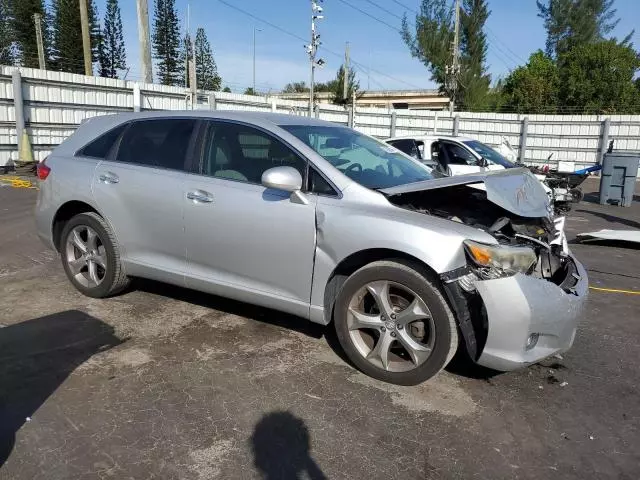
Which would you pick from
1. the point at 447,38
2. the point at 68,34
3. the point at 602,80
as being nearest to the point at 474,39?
the point at 447,38

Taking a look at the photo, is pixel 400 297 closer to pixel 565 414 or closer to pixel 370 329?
pixel 370 329

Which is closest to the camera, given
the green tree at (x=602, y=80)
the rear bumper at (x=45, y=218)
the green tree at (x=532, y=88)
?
the rear bumper at (x=45, y=218)

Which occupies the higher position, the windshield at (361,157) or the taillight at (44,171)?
the windshield at (361,157)

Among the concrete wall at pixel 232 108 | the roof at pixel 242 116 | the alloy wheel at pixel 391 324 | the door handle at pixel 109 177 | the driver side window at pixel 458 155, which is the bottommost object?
the alloy wheel at pixel 391 324

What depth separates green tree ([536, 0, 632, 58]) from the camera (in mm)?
56375

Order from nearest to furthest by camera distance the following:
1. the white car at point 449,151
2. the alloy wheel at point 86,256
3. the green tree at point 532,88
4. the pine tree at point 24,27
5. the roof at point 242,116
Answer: the roof at point 242,116
the alloy wheel at point 86,256
the white car at point 449,151
the green tree at point 532,88
the pine tree at point 24,27

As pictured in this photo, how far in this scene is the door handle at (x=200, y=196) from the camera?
3904mm

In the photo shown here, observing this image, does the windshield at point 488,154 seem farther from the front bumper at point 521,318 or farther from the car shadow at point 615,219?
the front bumper at point 521,318

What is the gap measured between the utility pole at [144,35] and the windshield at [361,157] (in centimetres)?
1285

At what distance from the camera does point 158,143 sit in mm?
4395

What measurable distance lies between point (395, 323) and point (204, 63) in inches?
2426

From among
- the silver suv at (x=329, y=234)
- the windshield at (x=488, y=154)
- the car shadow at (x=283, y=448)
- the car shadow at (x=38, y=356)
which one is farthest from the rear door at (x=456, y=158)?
the car shadow at (x=283, y=448)

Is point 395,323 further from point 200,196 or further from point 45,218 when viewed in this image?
point 45,218

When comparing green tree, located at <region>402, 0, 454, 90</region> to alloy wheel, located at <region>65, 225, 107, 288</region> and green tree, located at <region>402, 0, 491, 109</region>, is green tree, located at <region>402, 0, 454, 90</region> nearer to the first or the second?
green tree, located at <region>402, 0, 491, 109</region>
